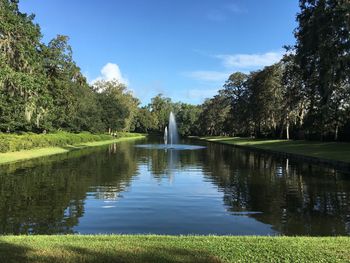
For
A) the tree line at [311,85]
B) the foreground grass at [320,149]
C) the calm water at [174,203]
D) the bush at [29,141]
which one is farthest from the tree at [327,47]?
the bush at [29,141]

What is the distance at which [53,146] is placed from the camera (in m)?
45.2

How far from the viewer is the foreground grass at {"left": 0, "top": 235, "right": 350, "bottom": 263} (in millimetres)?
6098

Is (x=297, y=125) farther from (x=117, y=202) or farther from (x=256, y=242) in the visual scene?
(x=256, y=242)

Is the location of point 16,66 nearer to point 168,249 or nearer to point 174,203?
point 174,203

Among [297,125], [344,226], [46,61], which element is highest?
[46,61]

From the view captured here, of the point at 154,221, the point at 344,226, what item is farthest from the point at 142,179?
the point at 344,226

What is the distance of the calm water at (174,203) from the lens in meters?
10.4

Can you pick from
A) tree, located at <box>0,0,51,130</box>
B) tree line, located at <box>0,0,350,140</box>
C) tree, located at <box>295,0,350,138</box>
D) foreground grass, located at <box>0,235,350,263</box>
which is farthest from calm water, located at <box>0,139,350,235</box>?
tree, located at <box>295,0,350,138</box>

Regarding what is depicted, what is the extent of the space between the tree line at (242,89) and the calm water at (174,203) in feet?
30.8

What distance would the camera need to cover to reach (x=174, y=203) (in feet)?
45.6

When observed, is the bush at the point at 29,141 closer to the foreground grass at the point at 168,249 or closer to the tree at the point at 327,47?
the tree at the point at 327,47

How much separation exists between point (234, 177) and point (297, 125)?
4525 cm

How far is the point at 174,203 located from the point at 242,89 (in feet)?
266

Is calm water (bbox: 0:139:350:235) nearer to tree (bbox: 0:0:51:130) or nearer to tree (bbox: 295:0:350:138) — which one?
tree (bbox: 0:0:51:130)
